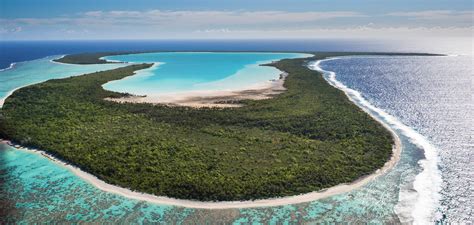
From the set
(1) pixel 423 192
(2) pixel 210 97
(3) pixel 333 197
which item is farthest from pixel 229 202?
(2) pixel 210 97

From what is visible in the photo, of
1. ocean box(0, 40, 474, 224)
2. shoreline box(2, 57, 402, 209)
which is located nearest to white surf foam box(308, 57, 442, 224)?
ocean box(0, 40, 474, 224)

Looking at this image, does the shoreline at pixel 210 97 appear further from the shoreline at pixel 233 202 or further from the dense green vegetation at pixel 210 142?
the shoreline at pixel 233 202

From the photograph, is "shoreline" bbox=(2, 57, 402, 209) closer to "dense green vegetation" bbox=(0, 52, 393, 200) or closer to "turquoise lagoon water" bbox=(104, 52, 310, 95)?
"dense green vegetation" bbox=(0, 52, 393, 200)

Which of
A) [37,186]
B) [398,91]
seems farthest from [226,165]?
[398,91]

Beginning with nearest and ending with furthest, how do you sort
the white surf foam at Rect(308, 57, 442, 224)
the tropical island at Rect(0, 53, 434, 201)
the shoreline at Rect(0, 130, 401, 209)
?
1. the white surf foam at Rect(308, 57, 442, 224)
2. the shoreline at Rect(0, 130, 401, 209)
3. the tropical island at Rect(0, 53, 434, 201)

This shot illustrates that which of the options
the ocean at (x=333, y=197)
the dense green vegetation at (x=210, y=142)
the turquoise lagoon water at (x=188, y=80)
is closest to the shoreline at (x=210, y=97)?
the dense green vegetation at (x=210, y=142)

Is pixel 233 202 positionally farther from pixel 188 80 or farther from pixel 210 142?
pixel 188 80

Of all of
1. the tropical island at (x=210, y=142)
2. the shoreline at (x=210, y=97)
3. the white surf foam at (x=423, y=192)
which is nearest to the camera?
the white surf foam at (x=423, y=192)
